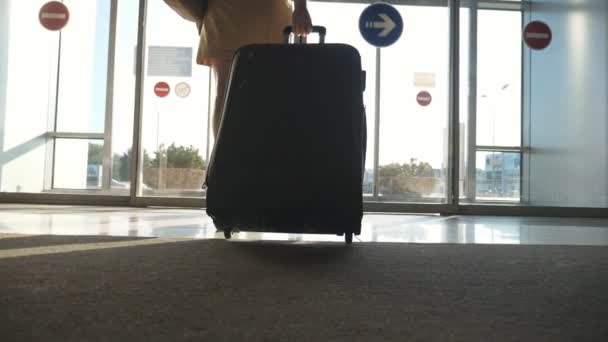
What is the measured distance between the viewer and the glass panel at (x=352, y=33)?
150 inches

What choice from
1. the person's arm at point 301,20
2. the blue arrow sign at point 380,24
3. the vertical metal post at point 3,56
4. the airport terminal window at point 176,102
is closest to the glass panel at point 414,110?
the airport terminal window at point 176,102

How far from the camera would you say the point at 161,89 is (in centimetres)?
377

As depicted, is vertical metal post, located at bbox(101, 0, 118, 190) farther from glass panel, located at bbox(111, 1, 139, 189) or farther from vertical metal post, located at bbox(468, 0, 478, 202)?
vertical metal post, located at bbox(468, 0, 478, 202)

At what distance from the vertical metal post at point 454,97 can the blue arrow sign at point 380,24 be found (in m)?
0.52

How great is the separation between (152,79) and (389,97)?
7.06 feet

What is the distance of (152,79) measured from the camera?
12.1 ft

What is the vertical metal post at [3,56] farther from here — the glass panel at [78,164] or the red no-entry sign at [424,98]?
the red no-entry sign at [424,98]

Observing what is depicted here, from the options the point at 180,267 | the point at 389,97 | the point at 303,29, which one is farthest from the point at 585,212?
the point at 180,267

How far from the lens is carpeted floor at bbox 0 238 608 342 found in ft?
1.56

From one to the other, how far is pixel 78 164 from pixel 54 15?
1304 millimetres

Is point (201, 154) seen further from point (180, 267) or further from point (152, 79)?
point (180, 267)

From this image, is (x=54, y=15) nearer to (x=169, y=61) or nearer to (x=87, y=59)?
(x=87, y=59)

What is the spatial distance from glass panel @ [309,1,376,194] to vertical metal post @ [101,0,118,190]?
1.78m

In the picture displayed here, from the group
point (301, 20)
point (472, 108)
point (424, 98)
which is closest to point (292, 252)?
point (301, 20)
